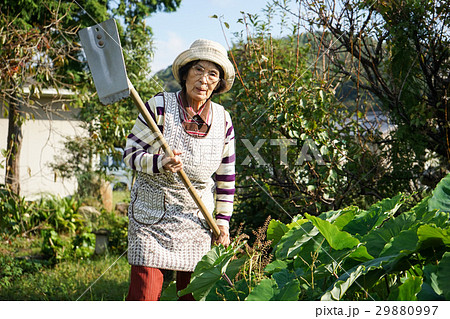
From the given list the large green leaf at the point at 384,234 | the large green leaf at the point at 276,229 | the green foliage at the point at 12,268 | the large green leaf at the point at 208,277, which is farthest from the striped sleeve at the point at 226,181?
the green foliage at the point at 12,268

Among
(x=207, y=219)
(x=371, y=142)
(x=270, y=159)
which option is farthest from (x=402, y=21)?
(x=207, y=219)

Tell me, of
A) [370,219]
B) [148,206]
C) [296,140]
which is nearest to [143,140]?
[148,206]

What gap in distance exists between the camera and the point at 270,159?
11.7 ft

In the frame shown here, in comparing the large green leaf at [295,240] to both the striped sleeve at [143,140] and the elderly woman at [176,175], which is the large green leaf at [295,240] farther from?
the striped sleeve at [143,140]

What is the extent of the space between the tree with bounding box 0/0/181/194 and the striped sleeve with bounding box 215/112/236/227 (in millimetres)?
1073

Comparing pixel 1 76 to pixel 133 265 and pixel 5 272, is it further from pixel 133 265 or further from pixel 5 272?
pixel 133 265

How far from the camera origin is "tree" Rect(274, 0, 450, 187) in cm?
343

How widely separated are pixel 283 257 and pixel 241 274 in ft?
0.92

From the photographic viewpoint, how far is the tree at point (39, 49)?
4.23 metres

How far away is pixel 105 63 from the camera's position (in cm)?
197

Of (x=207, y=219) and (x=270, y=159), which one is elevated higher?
(x=270, y=159)

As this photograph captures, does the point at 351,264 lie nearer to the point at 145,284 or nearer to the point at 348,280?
the point at 348,280

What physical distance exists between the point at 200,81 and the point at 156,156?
0.39m

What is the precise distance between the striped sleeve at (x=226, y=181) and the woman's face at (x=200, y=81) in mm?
173
